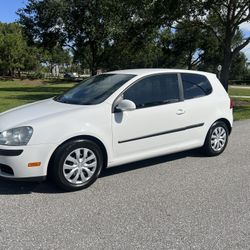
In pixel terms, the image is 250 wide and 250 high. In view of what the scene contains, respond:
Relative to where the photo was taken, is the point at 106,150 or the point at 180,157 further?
the point at 180,157

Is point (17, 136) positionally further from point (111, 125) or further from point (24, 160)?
point (111, 125)

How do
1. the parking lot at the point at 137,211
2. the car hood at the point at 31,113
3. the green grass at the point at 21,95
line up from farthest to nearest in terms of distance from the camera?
the green grass at the point at 21,95
the car hood at the point at 31,113
the parking lot at the point at 137,211

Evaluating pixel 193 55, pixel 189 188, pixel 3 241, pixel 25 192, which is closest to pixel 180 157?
pixel 189 188

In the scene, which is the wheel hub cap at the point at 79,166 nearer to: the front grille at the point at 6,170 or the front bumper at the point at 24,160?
the front bumper at the point at 24,160

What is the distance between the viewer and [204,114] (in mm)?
6371

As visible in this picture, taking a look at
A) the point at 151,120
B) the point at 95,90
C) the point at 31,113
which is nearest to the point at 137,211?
the point at 151,120

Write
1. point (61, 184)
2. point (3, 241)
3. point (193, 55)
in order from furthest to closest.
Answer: point (193, 55) → point (61, 184) → point (3, 241)

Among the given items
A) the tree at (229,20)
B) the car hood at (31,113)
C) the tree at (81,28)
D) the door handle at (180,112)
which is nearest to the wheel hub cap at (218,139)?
the door handle at (180,112)

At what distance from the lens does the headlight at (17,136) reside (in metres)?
4.61

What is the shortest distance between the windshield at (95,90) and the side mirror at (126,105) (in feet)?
0.84

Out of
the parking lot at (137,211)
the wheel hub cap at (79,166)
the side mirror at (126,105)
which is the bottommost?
the parking lot at (137,211)

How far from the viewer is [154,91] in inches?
226

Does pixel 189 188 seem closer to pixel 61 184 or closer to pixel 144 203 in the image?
pixel 144 203

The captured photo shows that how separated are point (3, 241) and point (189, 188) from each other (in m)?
2.53
